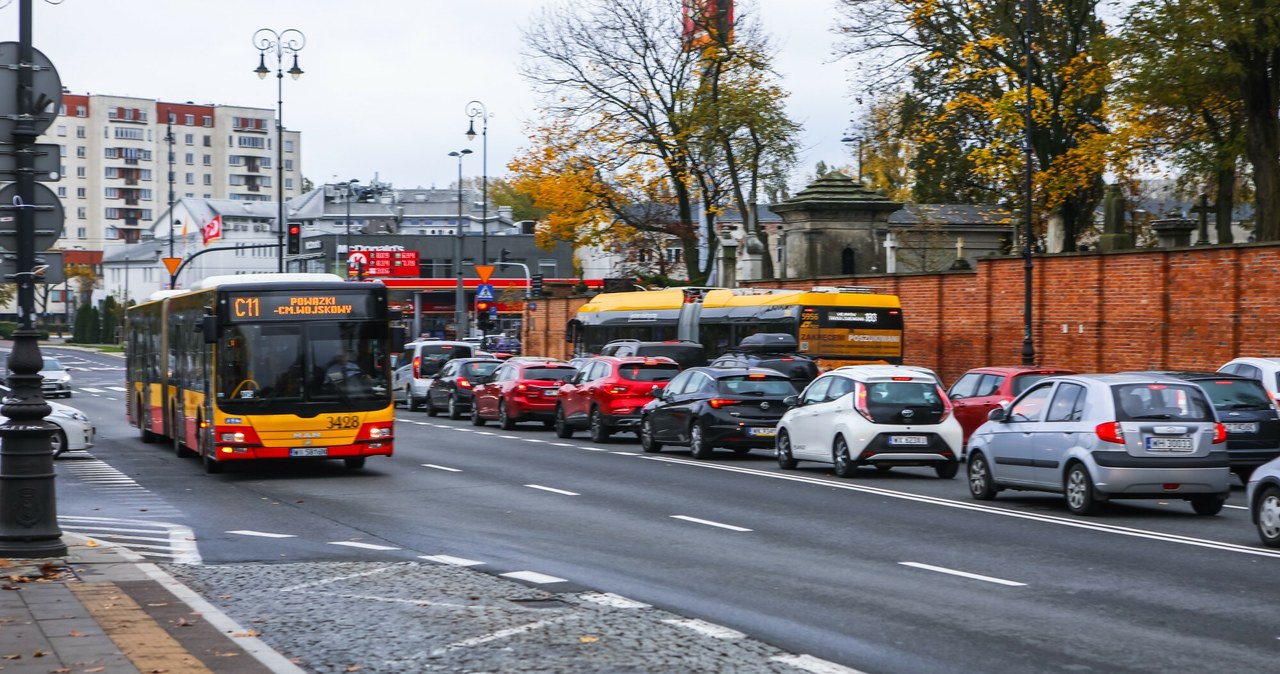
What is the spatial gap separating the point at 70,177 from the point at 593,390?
15841cm

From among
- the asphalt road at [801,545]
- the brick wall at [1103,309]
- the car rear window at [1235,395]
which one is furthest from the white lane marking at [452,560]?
the brick wall at [1103,309]

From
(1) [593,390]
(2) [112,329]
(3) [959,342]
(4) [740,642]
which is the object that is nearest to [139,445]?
(1) [593,390]

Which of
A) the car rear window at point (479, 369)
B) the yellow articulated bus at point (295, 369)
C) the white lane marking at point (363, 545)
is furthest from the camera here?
the car rear window at point (479, 369)

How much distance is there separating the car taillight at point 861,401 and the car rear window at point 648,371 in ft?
31.4

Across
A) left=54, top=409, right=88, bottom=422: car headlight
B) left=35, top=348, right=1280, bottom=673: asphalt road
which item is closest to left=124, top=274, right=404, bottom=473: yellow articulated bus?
left=35, top=348, right=1280, bottom=673: asphalt road

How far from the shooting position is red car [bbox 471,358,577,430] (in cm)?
3647

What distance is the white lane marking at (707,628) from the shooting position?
31.1 feet

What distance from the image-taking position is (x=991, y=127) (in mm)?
48594

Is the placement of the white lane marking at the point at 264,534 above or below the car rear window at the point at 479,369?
below

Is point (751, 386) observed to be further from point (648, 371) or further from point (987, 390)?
point (648, 371)

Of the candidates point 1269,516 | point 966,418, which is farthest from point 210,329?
point 1269,516

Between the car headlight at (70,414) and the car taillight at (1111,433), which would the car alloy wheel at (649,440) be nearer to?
the car headlight at (70,414)

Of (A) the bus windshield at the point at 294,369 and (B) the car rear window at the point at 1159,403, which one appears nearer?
(B) the car rear window at the point at 1159,403

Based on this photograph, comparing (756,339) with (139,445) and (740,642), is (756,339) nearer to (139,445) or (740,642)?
(139,445)
